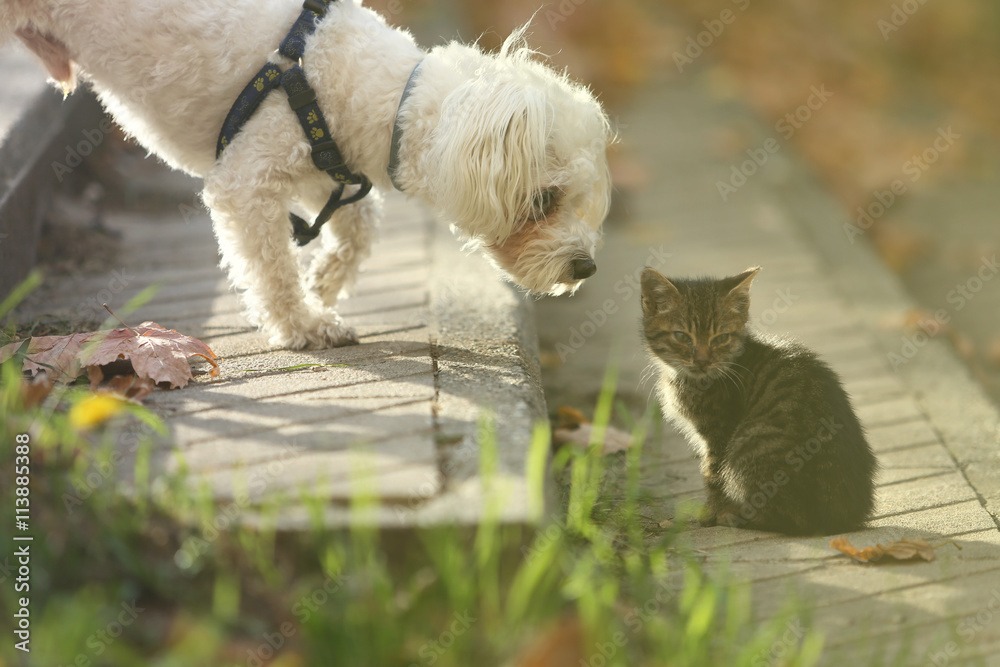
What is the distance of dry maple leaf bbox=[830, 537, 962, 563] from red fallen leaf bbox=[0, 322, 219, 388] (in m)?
2.00

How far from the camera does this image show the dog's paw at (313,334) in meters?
3.06

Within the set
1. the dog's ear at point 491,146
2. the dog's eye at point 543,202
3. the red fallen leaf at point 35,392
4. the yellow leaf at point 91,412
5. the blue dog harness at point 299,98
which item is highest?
the blue dog harness at point 299,98

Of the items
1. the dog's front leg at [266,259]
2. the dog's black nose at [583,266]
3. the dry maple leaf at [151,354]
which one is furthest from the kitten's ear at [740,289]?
the dry maple leaf at [151,354]

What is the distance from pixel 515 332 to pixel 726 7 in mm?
8514

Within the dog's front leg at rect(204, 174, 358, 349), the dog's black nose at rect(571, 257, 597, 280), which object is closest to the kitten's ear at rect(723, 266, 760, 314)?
the dog's black nose at rect(571, 257, 597, 280)

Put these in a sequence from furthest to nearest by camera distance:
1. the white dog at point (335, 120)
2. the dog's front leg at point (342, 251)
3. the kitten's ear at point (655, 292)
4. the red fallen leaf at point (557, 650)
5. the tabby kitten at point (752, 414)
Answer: the dog's front leg at point (342, 251) → the kitten's ear at point (655, 292) → the white dog at point (335, 120) → the tabby kitten at point (752, 414) → the red fallen leaf at point (557, 650)

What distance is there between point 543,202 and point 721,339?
0.77 meters

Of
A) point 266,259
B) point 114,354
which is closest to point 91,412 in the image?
point 114,354

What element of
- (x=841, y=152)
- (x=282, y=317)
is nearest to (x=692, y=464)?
(x=282, y=317)

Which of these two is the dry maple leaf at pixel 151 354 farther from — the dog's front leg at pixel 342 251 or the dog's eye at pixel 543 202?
the dog's eye at pixel 543 202

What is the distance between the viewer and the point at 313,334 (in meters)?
3.09

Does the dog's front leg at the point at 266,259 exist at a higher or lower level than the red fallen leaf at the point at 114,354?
higher

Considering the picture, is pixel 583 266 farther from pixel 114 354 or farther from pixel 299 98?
pixel 114 354

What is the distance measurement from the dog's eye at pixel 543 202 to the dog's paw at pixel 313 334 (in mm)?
850
